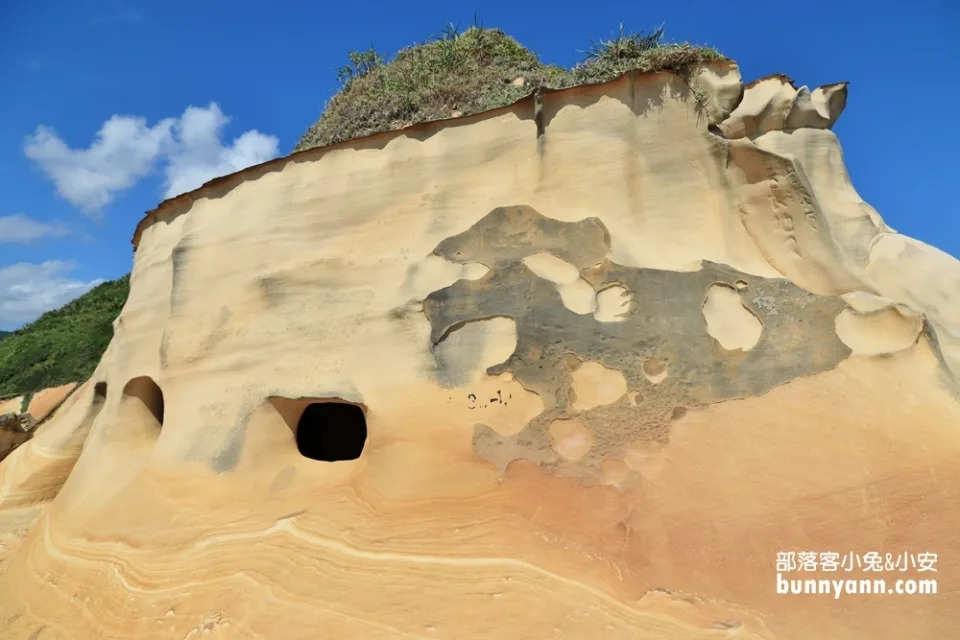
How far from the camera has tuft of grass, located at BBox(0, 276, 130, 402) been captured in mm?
13398

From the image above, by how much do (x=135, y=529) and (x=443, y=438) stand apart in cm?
284

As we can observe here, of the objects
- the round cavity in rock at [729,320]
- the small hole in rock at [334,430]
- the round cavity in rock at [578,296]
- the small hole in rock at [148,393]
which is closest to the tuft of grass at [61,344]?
the small hole in rock at [148,393]

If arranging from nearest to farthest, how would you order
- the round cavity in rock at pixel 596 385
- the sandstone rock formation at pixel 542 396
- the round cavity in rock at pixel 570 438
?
the sandstone rock formation at pixel 542 396 → the round cavity in rock at pixel 570 438 → the round cavity in rock at pixel 596 385

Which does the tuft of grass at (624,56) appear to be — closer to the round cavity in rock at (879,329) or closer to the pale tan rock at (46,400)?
the round cavity in rock at (879,329)

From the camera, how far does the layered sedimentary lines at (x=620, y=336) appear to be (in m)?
4.29

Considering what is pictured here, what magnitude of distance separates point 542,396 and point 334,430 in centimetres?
325

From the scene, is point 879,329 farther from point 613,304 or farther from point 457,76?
point 457,76

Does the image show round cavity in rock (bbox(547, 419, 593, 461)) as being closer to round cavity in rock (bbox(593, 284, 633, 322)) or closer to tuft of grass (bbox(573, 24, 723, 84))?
round cavity in rock (bbox(593, 284, 633, 322))

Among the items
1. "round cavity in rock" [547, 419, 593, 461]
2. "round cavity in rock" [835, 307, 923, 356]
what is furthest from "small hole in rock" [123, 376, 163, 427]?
"round cavity in rock" [835, 307, 923, 356]

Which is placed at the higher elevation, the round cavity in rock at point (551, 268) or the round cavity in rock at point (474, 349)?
the round cavity in rock at point (551, 268)

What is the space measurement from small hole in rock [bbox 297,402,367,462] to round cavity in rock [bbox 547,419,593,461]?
9.71 ft

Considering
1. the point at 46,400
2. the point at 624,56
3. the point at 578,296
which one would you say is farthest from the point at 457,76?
the point at 46,400

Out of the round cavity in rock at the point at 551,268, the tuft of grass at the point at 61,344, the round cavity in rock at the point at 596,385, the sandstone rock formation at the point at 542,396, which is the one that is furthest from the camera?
the tuft of grass at the point at 61,344

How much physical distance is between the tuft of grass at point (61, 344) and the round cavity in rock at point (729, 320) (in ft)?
40.2
